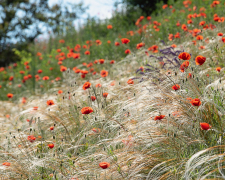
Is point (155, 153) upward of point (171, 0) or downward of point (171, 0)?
downward

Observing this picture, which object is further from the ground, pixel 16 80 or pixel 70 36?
pixel 70 36

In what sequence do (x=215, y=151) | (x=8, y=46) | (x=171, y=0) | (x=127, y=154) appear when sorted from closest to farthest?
(x=215, y=151) < (x=127, y=154) < (x=171, y=0) < (x=8, y=46)

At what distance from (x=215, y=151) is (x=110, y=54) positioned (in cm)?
473

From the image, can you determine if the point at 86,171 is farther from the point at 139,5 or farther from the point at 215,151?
the point at 139,5

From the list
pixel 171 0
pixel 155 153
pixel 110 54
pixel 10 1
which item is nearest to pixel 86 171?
pixel 155 153

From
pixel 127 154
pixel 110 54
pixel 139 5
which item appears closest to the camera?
pixel 127 154

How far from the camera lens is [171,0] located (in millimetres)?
7660

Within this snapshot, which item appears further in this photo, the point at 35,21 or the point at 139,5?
the point at 35,21

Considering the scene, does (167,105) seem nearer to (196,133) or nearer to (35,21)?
(196,133)

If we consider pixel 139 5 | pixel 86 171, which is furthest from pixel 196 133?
pixel 139 5

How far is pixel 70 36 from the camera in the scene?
945cm

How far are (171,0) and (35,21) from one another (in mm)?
7665

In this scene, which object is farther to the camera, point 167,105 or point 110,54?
point 110,54

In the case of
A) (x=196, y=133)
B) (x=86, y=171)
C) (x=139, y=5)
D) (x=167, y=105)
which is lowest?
(x=86, y=171)
